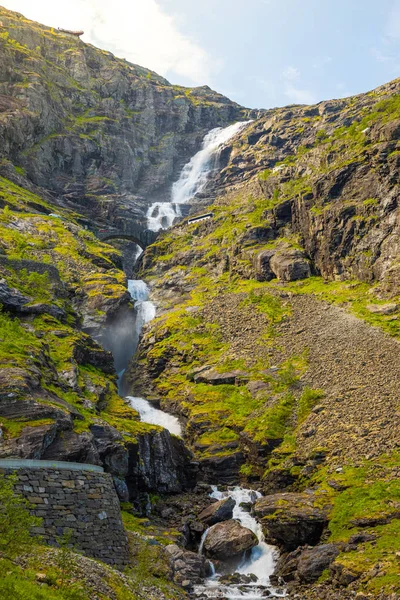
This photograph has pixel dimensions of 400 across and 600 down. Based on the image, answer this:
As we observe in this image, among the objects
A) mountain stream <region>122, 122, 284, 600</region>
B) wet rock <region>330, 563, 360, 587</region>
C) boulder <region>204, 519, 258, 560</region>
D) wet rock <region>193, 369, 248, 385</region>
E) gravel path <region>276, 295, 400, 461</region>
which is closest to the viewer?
wet rock <region>330, 563, 360, 587</region>

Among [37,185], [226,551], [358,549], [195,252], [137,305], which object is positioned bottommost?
[226,551]

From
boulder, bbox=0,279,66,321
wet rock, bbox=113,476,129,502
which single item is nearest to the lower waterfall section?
wet rock, bbox=113,476,129,502

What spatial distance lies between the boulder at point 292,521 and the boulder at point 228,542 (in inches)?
59.0

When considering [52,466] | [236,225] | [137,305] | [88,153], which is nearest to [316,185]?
[236,225]

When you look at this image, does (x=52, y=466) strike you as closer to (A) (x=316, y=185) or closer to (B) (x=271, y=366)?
(B) (x=271, y=366)

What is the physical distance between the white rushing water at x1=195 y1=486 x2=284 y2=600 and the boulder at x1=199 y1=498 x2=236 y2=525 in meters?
1.04

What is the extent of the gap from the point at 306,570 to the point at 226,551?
6600mm

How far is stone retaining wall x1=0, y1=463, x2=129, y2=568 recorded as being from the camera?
2247 centimetres

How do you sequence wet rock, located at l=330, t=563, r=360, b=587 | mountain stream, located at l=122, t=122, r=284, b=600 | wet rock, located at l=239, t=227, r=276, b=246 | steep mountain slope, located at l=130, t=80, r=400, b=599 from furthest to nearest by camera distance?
wet rock, located at l=239, t=227, r=276, b=246, steep mountain slope, located at l=130, t=80, r=400, b=599, mountain stream, located at l=122, t=122, r=284, b=600, wet rock, located at l=330, t=563, r=360, b=587

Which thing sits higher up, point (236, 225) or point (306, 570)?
point (236, 225)

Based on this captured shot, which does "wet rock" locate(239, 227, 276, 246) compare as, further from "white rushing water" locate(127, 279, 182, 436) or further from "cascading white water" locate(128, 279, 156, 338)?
"white rushing water" locate(127, 279, 182, 436)

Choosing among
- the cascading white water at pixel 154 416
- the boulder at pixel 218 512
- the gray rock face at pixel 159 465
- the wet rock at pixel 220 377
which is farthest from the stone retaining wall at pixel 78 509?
the wet rock at pixel 220 377

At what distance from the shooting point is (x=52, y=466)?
24297 millimetres

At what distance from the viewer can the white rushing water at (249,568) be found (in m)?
28.6
